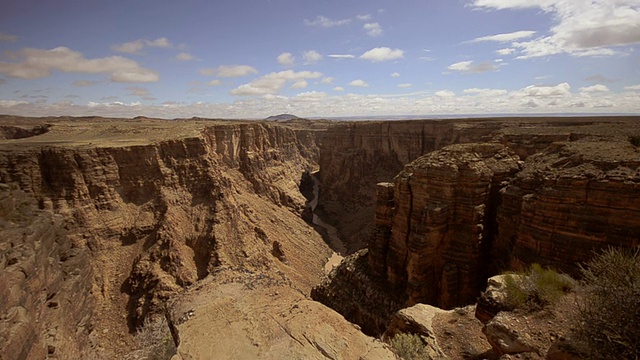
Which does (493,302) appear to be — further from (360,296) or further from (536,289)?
(360,296)

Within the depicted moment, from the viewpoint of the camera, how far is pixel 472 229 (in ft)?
59.4

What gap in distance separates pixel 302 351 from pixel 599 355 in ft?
18.5

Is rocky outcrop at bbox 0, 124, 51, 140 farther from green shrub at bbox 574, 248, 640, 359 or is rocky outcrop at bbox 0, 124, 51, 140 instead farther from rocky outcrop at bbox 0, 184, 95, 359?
green shrub at bbox 574, 248, 640, 359

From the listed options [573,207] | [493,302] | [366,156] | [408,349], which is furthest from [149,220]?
[366,156]

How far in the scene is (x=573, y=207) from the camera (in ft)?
46.3

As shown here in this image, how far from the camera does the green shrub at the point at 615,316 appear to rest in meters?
5.61

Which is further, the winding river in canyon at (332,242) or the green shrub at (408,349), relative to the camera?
the winding river in canyon at (332,242)

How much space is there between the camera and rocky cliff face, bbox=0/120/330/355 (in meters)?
24.5

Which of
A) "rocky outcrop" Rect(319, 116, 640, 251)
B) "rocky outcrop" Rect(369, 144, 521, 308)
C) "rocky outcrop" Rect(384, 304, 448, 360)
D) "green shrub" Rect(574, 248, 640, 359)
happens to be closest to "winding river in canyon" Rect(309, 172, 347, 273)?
"rocky outcrop" Rect(319, 116, 640, 251)

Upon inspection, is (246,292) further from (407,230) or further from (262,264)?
(262,264)

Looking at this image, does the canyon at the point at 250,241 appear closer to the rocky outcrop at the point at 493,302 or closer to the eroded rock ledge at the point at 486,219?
the eroded rock ledge at the point at 486,219

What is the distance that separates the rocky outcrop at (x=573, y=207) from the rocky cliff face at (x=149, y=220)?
2049 cm

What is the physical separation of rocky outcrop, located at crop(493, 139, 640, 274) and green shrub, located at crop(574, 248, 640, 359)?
27.1 ft

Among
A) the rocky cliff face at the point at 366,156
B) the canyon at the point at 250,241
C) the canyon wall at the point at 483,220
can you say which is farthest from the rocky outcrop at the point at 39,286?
the rocky cliff face at the point at 366,156
